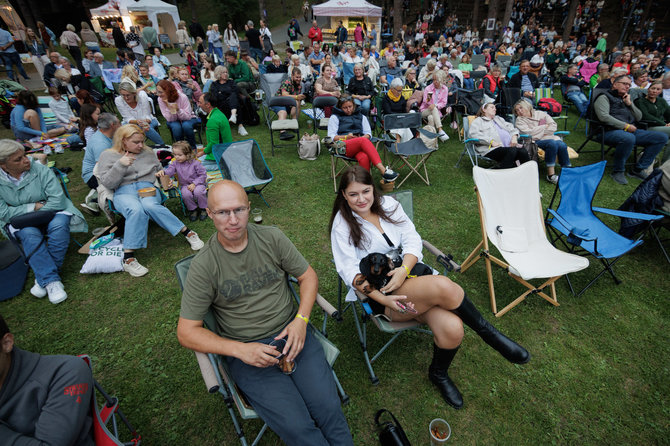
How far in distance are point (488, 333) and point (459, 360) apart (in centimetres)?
51

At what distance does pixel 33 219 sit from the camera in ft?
11.0

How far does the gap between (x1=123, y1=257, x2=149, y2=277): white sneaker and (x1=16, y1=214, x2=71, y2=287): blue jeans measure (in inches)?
26.1

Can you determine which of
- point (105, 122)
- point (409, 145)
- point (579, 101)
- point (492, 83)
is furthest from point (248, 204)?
point (579, 101)

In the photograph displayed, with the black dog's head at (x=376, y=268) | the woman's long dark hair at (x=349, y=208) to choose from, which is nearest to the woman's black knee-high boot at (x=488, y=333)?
the black dog's head at (x=376, y=268)

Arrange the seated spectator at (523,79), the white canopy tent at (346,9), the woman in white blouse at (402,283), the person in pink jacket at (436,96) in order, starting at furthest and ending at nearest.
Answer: the white canopy tent at (346,9)
the seated spectator at (523,79)
the person in pink jacket at (436,96)
the woman in white blouse at (402,283)

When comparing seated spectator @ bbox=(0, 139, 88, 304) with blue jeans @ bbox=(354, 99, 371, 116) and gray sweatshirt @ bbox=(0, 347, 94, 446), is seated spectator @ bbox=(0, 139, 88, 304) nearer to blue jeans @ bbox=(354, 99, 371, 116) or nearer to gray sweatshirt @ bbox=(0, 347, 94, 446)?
gray sweatshirt @ bbox=(0, 347, 94, 446)

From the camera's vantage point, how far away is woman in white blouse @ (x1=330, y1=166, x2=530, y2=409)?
222cm

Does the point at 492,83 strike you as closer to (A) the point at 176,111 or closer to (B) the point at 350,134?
(B) the point at 350,134

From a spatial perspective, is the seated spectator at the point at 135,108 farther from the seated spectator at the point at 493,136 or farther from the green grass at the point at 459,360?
the seated spectator at the point at 493,136

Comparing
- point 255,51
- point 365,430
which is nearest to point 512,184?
point 365,430

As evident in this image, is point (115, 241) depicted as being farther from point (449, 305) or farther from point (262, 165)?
point (449, 305)

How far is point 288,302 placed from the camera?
2.20m

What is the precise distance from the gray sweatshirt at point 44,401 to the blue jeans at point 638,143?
7.98 metres

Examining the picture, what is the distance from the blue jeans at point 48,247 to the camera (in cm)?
334
